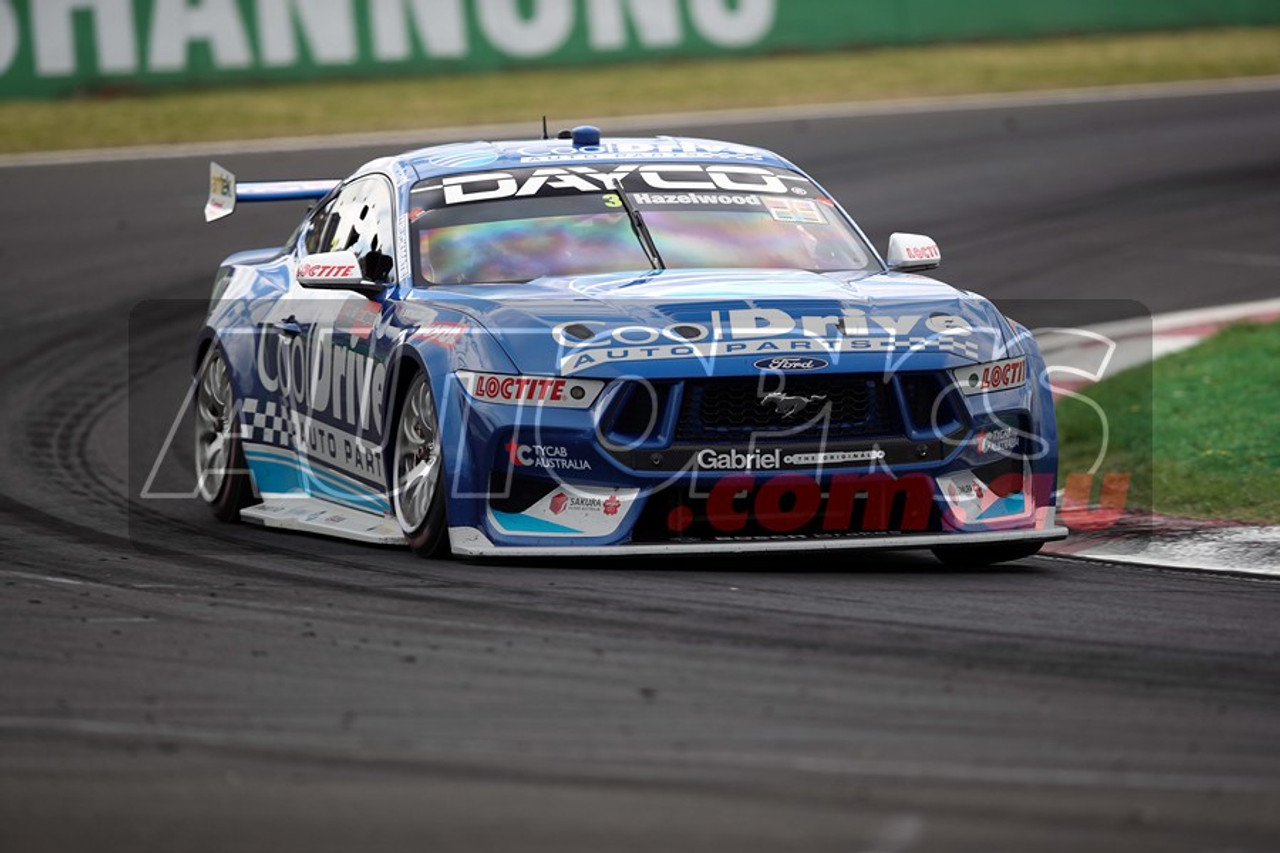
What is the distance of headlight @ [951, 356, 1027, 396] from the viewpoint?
A: 7.83 meters

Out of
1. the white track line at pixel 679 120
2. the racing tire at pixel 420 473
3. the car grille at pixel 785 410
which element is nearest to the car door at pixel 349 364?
the racing tire at pixel 420 473

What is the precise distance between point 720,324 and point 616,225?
1.24 meters

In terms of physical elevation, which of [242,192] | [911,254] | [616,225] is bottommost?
[911,254]

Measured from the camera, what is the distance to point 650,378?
7.51 metres

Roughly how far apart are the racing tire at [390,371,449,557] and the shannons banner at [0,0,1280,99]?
53.9ft

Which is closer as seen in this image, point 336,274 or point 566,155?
point 336,274

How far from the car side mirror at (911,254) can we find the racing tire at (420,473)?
195 cm

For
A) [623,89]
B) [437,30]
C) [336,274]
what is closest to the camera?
[336,274]

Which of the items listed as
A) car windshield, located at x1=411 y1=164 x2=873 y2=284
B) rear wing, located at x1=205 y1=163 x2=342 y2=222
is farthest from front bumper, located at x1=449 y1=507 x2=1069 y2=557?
rear wing, located at x1=205 y1=163 x2=342 y2=222

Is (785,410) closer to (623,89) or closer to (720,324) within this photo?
(720,324)

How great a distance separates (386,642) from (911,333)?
2373 mm

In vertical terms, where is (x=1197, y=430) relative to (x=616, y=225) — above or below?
below

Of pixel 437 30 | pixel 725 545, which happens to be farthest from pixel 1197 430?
pixel 437 30

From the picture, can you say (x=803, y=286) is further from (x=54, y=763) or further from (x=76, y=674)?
(x=54, y=763)
